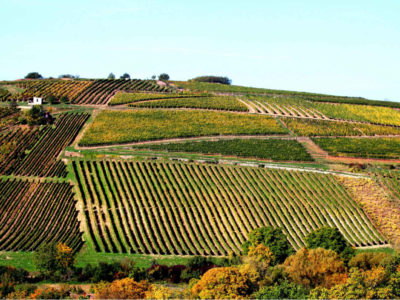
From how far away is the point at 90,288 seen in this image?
191 feet

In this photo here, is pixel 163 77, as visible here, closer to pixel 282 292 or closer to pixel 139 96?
pixel 139 96

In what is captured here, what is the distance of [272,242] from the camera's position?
233 ft

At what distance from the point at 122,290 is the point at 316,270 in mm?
22460

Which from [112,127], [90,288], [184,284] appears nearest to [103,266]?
[90,288]

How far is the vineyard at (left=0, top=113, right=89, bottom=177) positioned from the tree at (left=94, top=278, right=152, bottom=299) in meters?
40.6

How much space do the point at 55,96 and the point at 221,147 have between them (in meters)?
45.7

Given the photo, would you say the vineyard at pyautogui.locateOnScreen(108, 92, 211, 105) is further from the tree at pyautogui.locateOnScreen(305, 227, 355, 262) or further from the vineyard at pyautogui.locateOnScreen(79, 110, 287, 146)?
the tree at pyautogui.locateOnScreen(305, 227, 355, 262)

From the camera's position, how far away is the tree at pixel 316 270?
60750mm

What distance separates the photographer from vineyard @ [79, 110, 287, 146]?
109 metres

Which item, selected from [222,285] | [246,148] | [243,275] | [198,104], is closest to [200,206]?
[246,148]

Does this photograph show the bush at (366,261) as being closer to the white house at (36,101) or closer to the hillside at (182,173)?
the hillside at (182,173)

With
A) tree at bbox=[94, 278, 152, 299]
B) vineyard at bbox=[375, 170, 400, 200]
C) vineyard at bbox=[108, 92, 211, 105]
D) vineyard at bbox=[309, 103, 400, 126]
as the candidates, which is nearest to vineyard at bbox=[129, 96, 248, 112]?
vineyard at bbox=[108, 92, 211, 105]

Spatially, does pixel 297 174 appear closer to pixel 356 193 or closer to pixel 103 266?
pixel 356 193

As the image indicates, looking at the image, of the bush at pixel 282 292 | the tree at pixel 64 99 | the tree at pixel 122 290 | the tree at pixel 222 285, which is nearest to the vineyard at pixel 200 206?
the tree at pixel 222 285
